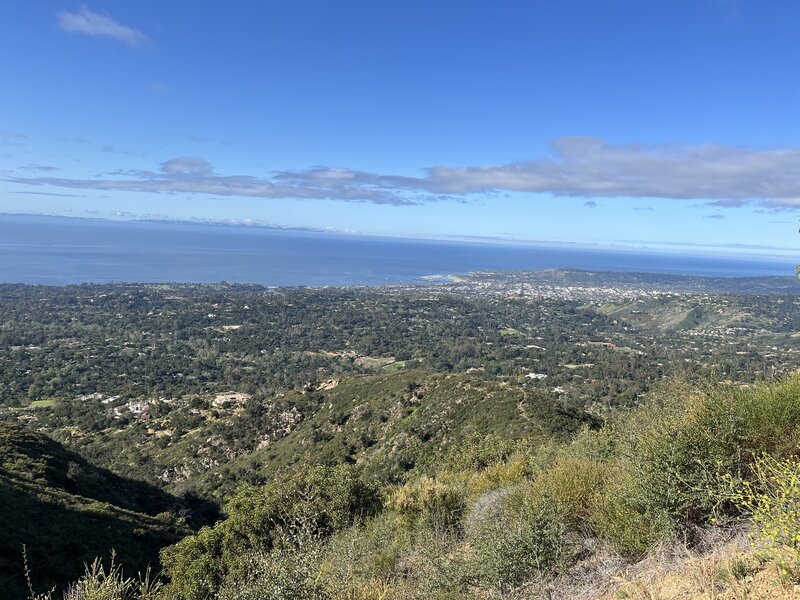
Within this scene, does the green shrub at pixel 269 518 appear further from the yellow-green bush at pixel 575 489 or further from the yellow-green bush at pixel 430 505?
the yellow-green bush at pixel 575 489

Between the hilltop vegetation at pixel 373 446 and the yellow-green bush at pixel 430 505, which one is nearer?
the hilltop vegetation at pixel 373 446

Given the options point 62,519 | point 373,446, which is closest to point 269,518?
point 62,519

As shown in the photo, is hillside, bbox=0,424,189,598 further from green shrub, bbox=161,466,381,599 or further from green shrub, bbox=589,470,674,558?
green shrub, bbox=589,470,674,558

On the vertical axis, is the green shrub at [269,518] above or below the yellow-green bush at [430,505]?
below

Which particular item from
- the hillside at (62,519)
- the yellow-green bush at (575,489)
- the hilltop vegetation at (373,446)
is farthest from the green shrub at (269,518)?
the yellow-green bush at (575,489)

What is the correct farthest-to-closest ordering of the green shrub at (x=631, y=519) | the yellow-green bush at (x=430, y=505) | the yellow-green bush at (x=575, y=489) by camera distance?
1. the yellow-green bush at (x=430, y=505)
2. the yellow-green bush at (x=575, y=489)
3. the green shrub at (x=631, y=519)

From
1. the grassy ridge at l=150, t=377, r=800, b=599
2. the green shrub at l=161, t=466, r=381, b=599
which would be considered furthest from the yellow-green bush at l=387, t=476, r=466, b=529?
the green shrub at l=161, t=466, r=381, b=599

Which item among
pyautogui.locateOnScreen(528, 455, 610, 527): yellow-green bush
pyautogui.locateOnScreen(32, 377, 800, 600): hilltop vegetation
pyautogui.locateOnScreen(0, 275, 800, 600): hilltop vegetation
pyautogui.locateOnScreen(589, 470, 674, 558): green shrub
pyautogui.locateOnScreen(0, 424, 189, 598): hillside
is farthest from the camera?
pyautogui.locateOnScreen(0, 424, 189, 598): hillside

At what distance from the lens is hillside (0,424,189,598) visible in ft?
48.0

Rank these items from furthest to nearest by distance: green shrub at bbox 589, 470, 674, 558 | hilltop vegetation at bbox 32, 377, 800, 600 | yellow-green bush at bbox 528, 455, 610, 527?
yellow-green bush at bbox 528, 455, 610, 527
green shrub at bbox 589, 470, 674, 558
hilltop vegetation at bbox 32, 377, 800, 600

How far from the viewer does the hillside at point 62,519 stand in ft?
48.0

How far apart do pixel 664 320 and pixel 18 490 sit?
16160cm

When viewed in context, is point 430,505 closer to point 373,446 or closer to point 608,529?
point 608,529

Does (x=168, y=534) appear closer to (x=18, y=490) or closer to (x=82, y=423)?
(x=18, y=490)
